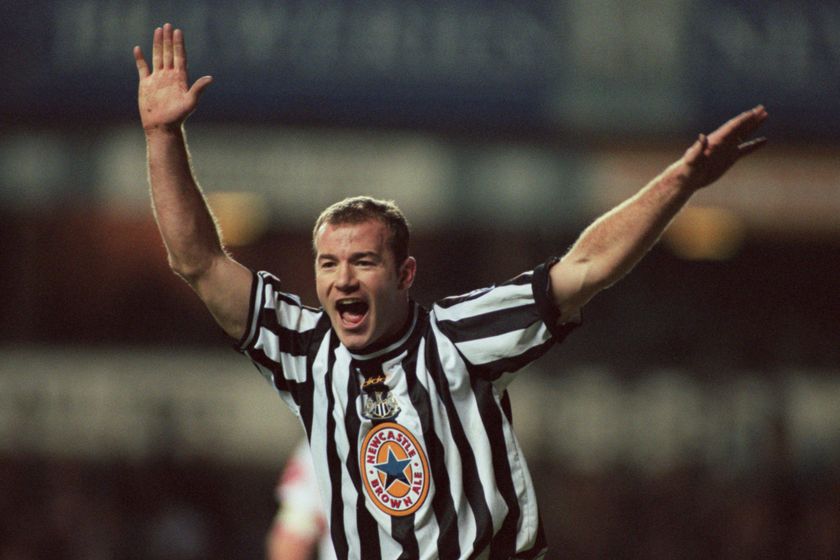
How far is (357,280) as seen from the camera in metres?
3.88

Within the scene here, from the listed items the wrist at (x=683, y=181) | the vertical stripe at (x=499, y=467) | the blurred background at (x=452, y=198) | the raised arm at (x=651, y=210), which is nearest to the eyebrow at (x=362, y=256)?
the vertical stripe at (x=499, y=467)

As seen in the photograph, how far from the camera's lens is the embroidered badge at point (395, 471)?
151 inches

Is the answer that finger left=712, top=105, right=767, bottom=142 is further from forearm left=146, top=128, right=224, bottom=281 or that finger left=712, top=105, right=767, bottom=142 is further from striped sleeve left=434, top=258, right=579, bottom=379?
forearm left=146, top=128, right=224, bottom=281

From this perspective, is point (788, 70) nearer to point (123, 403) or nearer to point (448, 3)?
point (448, 3)

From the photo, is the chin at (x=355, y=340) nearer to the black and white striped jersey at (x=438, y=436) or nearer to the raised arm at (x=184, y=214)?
the black and white striped jersey at (x=438, y=436)

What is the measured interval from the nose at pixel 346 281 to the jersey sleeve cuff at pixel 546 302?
0.49 metres

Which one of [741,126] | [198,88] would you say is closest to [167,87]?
[198,88]

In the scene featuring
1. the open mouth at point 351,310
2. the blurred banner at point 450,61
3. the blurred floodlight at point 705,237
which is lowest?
the blurred floodlight at point 705,237

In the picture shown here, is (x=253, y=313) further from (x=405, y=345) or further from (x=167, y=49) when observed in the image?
(x=167, y=49)

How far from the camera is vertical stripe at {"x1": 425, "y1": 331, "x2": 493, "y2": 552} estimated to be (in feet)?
12.5

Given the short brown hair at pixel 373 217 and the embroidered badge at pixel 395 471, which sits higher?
the short brown hair at pixel 373 217

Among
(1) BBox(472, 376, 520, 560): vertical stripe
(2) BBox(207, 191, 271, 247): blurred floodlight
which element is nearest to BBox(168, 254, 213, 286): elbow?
(1) BBox(472, 376, 520, 560): vertical stripe

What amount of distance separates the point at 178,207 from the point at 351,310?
22.9 inches

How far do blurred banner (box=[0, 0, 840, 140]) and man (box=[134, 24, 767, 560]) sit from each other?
6.74 metres
